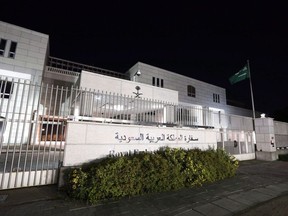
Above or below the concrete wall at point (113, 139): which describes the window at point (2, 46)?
above

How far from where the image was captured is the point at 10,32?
41.7ft

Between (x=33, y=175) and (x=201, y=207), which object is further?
(x=33, y=175)

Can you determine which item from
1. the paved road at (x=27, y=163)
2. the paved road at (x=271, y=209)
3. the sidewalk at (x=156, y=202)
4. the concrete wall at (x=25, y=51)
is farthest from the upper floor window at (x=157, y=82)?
the paved road at (x=271, y=209)

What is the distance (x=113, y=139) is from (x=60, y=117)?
1943 millimetres

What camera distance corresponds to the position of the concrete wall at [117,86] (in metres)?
10.4

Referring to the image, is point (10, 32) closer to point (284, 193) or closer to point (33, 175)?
point (33, 175)

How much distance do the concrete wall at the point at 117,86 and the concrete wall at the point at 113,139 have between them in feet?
17.3

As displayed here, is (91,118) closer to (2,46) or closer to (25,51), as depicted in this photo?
(25,51)

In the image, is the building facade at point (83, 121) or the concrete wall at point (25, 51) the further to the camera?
the concrete wall at point (25, 51)

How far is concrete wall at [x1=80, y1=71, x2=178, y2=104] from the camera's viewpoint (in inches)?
410

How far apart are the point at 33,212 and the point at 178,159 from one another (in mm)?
4169

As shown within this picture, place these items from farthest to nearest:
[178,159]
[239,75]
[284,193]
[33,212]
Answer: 1. [239,75]
2. [178,159]
3. [284,193]
4. [33,212]

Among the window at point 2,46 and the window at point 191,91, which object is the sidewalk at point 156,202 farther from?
the window at point 191,91

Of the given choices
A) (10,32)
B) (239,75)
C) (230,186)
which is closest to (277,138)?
(239,75)
